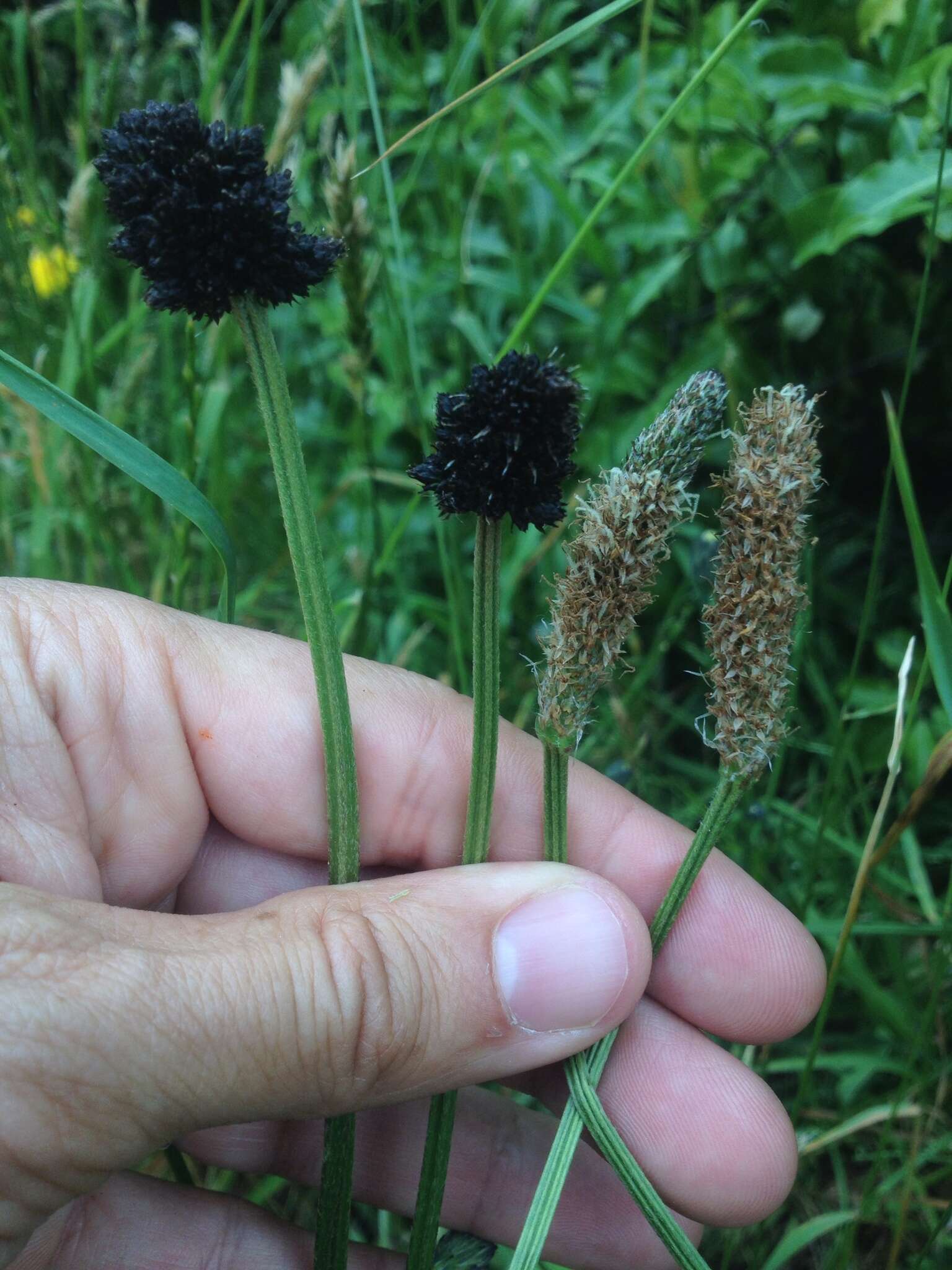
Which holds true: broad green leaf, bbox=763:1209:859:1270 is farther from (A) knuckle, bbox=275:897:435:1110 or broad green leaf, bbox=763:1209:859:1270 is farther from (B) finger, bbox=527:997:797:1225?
(A) knuckle, bbox=275:897:435:1110

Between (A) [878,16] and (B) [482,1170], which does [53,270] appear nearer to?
(A) [878,16]

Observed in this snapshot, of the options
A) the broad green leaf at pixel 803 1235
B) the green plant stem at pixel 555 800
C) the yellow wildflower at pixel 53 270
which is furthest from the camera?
the yellow wildflower at pixel 53 270

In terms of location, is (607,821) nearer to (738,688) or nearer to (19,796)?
(738,688)

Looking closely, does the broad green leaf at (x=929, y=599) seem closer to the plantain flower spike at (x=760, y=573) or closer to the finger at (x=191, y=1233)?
the plantain flower spike at (x=760, y=573)

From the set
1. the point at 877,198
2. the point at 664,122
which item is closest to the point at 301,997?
the point at 664,122

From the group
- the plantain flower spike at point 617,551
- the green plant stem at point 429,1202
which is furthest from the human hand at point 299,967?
the plantain flower spike at point 617,551

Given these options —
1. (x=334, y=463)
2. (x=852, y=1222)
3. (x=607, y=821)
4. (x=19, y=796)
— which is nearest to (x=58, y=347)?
(x=334, y=463)

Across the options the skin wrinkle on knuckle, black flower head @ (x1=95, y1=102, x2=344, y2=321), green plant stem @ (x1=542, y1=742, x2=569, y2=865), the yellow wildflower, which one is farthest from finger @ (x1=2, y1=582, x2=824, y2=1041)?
the yellow wildflower
